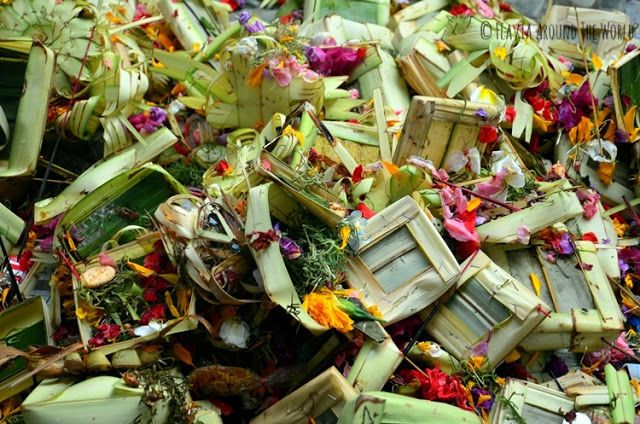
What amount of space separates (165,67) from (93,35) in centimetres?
31

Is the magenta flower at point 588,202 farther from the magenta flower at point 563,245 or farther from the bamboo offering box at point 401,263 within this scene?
the bamboo offering box at point 401,263

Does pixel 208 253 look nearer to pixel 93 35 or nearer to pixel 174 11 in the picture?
pixel 93 35

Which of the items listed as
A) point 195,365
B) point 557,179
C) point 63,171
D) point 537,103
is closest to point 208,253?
point 195,365

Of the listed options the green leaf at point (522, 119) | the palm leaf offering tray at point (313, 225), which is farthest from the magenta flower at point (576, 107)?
the green leaf at point (522, 119)

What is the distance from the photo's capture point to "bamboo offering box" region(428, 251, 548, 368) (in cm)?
225

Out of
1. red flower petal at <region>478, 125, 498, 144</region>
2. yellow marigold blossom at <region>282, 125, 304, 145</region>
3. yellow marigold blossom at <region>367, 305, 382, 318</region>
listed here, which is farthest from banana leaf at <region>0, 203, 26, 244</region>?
red flower petal at <region>478, 125, 498, 144</region>

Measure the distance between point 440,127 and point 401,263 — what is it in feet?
1.82

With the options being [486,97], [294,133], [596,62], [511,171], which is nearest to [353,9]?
[486,97]

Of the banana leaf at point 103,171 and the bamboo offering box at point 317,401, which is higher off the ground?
the banana leaf at point 103,171

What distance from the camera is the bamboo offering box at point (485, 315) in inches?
88.7

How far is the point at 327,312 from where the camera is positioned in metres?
2.16

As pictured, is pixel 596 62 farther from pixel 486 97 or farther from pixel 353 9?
pixel 353 9

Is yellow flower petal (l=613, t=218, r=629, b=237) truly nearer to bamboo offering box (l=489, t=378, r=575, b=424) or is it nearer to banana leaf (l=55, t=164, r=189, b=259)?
bamboo offering box (l=489, t=378, r=575, b=424)

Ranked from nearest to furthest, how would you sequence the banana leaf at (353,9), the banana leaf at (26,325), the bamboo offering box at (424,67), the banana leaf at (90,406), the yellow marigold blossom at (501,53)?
the banana leaf at (90,406), the banana leaf at (26,325), the yellow marigold blossom at (501,53), the bamboo offering box at (424,67), the banana leaf at (353,9)
